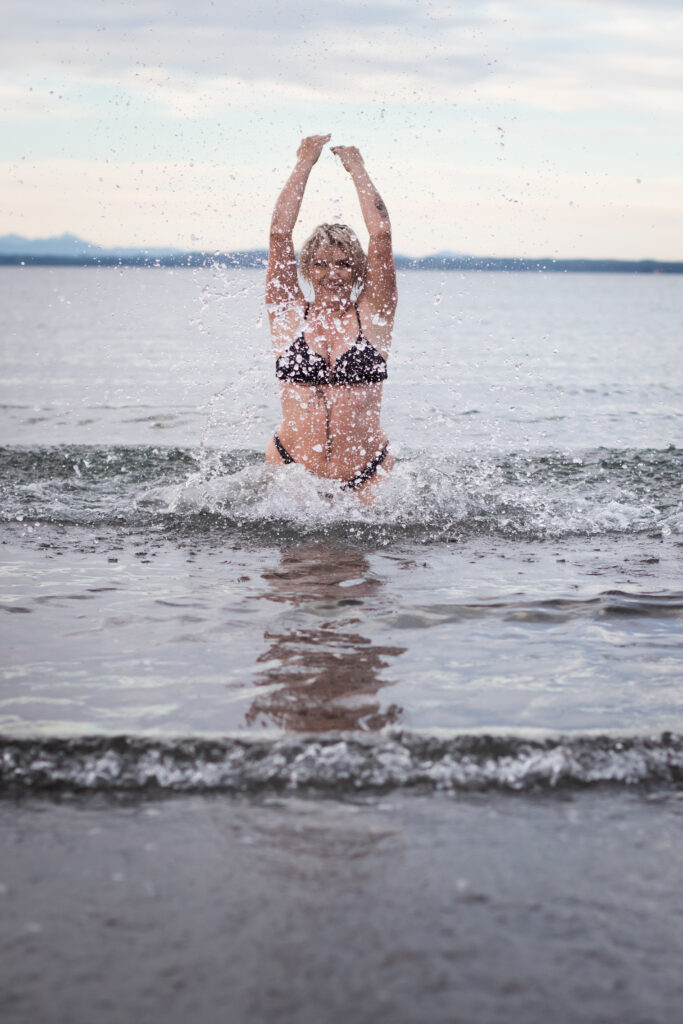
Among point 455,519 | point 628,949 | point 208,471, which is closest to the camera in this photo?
point 628,949

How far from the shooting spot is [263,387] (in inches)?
811

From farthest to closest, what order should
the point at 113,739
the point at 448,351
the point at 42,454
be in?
the point at 448,351 → the point at 42,454 → the point at 113,739

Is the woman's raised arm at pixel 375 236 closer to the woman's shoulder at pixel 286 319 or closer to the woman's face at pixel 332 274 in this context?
the woman's face at pixel 332 274

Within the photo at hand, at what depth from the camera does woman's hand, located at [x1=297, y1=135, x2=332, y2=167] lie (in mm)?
6629

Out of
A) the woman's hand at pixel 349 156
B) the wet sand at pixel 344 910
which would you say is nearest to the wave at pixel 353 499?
the woman's hand at pixel 349 156

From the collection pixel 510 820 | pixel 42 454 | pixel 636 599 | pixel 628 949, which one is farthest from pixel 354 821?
pixel 42 454

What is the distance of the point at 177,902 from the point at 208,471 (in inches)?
299

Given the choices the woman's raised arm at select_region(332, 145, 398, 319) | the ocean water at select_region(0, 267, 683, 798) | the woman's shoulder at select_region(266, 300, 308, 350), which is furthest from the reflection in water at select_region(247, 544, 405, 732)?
the woman's raised arm at select_region(332, 145, 398, 319)

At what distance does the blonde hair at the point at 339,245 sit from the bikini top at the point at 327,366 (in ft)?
0.71

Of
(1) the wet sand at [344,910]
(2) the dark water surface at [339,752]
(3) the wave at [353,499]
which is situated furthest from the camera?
(3) the wave at [353,499]

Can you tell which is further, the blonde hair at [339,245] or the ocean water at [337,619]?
the blonde hair at [339,245]

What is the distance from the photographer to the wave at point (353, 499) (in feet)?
24.2

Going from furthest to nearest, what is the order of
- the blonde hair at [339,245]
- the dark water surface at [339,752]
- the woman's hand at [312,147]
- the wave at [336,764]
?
the blonde hair at [339,245], the woman's hand at [312,147], the wave at [336,764], the dark water surface at [339,752]

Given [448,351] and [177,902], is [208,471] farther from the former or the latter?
[448,351]
